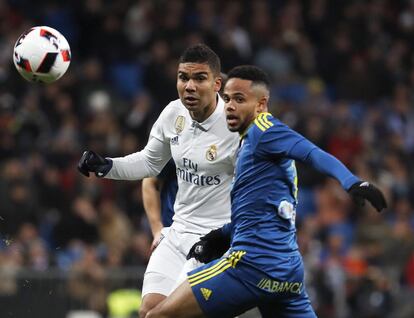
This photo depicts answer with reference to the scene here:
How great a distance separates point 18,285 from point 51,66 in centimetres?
399

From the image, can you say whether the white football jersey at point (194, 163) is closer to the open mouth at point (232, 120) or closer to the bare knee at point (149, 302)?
the bare knee at point (149, 302)

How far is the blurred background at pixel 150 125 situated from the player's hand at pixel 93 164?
2283 millimetres

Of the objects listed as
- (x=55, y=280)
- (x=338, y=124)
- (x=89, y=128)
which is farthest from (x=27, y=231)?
(x=338, y=124)

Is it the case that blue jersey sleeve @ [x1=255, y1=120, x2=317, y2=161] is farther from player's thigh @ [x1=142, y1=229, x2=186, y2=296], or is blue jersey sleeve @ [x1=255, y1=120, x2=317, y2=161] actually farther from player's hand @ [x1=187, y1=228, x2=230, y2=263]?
player's thigh @ [x1=142, y1=229, x2=186, y2=296]

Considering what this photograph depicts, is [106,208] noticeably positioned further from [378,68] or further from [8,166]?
[378,68]

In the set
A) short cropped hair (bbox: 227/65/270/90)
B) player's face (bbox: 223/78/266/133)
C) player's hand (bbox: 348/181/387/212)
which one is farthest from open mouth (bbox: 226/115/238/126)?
player's hand (bbox: 348/181/387/212)

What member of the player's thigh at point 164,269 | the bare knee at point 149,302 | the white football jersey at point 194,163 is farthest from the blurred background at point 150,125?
the white football jersey at point 194,163

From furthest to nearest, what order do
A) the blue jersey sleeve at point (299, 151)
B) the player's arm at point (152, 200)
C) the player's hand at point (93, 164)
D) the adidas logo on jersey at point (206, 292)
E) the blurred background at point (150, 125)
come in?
the blurred background at point (150, 125), the player's arm at point (152, 200), the player's hand at point (93, 164), the adidas logo on jersey at point (206, 292), the blue jersey sleeve at point (299, 151)

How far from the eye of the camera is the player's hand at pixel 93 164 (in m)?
7.63

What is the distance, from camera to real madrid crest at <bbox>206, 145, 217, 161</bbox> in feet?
25.1

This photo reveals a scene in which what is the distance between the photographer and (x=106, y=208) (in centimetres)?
1321

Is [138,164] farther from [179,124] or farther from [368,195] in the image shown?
[368,195]

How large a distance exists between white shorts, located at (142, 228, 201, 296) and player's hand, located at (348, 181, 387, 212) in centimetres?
198

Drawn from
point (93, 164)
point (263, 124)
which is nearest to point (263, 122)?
point (263, 124)
